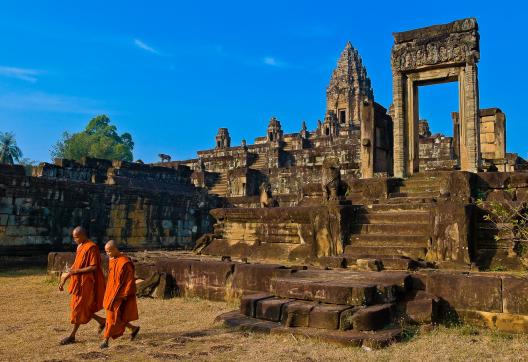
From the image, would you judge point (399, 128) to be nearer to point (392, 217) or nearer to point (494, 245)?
point (392, 217)

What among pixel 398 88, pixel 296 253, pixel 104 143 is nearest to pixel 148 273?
pixel 296 253

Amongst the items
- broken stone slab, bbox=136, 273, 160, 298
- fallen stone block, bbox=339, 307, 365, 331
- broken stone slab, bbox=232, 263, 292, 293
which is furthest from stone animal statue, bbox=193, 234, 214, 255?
fallen stone block, bbox=339, 307, 365, 331

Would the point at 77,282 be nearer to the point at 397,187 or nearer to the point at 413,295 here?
the point at 413,295

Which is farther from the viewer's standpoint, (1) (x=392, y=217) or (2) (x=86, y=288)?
(1) (x=392, y=217)

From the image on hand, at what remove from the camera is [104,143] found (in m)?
60.8

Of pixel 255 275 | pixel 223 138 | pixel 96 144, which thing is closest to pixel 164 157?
pixel 223 138

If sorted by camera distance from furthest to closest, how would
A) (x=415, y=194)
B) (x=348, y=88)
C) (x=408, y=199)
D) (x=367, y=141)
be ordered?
(x=348, y=88), (x=367, y=141), (x=415, y=194), (x=408, y=199)

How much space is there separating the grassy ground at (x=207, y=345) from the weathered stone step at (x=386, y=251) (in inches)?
91.0

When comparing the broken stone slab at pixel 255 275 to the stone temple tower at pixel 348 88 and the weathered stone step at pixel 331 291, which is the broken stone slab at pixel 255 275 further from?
the stone temple tower at pixel 348 88

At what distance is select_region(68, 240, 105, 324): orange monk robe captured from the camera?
16.0 ft

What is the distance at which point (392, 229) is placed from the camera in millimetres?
7801

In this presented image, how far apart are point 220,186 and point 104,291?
894 inches

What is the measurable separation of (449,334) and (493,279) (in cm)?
78

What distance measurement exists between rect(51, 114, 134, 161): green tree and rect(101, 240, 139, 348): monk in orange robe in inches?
A: 2188
